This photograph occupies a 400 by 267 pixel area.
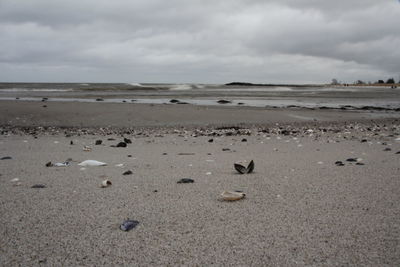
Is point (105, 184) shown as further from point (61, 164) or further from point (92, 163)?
point (61, 164)

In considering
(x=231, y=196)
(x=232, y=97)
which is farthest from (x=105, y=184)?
(x=232, y=97)

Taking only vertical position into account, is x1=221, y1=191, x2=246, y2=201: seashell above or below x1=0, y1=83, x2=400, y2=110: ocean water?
below

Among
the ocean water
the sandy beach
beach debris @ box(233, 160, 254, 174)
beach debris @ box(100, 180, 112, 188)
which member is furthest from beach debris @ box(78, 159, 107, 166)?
the ocean water

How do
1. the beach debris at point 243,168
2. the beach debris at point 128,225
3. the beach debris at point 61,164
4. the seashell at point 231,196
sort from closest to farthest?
the beach debris at point 128,225
the seashell at point 231,196
the beach debris at point 243,168
the beach debris at point 61,164

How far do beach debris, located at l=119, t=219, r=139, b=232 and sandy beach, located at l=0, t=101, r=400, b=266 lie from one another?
3 centimetres

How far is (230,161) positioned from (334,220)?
2160mm

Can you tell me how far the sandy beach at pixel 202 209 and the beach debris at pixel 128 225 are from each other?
0.03 m

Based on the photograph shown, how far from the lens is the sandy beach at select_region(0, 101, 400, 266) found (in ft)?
5.44

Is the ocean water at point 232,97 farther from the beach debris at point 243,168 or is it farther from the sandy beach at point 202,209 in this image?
the beach debris at point 243,168

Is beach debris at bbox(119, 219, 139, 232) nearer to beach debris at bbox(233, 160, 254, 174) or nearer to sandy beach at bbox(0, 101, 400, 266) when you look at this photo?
sandy beach at bbox(0, 101, 400, 266)

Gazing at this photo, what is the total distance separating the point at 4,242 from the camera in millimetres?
1753

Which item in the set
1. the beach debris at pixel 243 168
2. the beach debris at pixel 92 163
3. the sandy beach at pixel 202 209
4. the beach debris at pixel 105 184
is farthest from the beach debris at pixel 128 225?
the beach debris at pixel 92 163

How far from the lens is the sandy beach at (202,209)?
1659 millimetres

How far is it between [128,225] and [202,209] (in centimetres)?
54
